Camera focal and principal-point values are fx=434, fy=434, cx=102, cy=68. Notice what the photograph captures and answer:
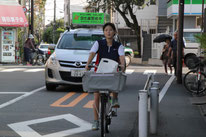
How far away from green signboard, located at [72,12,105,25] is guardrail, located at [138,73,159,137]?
46.5 meters

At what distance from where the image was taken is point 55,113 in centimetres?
832

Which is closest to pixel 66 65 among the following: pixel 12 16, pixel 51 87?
pixel 51 87

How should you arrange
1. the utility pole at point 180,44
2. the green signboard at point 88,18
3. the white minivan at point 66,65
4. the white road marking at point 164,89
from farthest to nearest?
the green signboard at point 88,18 < the utility pole at point 180,44 < the white minivan at point 66,65 < the white road marking at point 164,89

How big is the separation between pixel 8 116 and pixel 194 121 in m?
3.35

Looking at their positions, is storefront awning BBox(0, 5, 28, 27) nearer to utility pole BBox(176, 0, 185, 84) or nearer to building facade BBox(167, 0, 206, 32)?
utility pole BBox(176, 0, 185, 84)

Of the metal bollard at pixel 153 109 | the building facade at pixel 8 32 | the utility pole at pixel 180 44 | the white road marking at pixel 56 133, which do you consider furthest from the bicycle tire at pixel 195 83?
the building facade at pixel 8 32

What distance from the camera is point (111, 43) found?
6.41m

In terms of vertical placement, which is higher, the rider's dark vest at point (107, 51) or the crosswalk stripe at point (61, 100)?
the rider's dark vest at point (107, 51)

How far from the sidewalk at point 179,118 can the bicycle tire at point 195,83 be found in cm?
36

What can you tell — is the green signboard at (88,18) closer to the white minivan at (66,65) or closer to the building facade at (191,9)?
the building facade at (191,9)

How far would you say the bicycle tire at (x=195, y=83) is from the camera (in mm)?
11577

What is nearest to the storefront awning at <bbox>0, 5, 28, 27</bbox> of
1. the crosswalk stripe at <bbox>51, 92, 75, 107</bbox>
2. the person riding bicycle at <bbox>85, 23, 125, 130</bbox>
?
the crosswalk stripe at <bbox>51, 92, 75, 107</bbox>

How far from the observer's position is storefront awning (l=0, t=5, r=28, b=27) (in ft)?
91.4

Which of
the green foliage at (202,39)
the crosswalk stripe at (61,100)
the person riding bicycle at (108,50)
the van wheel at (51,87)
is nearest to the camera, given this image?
the person riding bicycle at (108,50)
